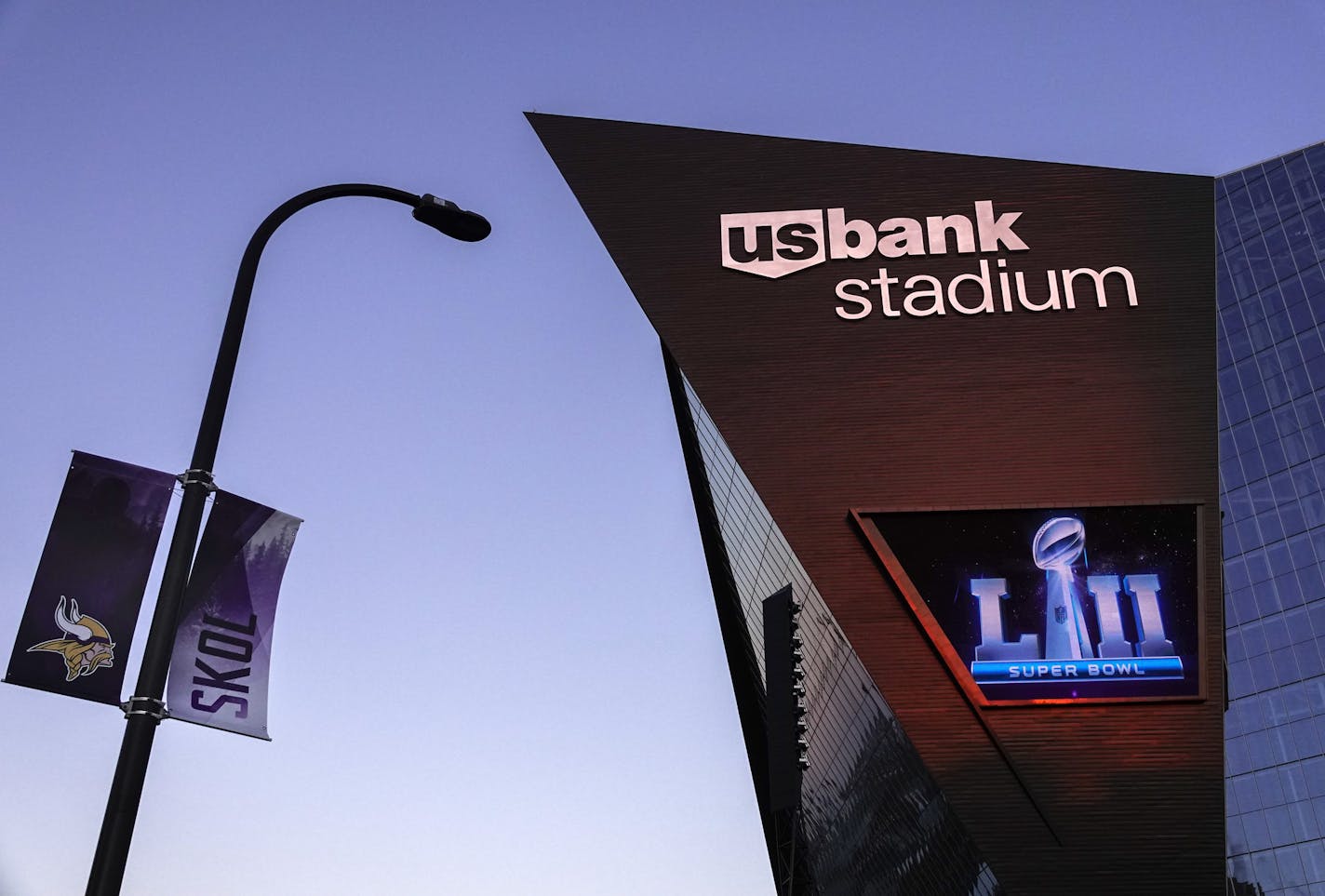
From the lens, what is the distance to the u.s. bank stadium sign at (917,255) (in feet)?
121

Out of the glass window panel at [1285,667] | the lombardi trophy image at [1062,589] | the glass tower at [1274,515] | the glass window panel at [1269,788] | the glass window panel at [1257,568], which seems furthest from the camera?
the glass window panel at [1257,568]

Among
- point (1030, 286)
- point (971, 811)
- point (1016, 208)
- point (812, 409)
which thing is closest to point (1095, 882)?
point (971, 811)

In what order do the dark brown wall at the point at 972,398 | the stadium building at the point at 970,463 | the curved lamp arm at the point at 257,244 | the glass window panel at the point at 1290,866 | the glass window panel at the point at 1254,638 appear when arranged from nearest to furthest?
the curved lamp arm at the point at 257,244, the dark brown wall at the point at 972,398, the stadium building at the point at 970,463, the glass window panel at the point at 1290,866, the glass window panel at the point at 1254,638

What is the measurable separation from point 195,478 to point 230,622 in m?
1.19

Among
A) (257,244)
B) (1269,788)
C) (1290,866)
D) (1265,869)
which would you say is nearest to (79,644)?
(257,244)

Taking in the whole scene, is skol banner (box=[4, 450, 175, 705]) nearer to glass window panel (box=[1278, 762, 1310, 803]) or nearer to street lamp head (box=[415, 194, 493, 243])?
street lamp head (box=[415, 194, 493, 243])

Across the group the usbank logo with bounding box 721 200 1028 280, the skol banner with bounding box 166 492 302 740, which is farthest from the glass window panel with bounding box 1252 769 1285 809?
the skol banner with bounding box 166 492 302 740

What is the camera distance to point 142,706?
9.00 metres

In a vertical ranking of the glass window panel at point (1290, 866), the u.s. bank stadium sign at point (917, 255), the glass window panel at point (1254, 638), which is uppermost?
the glass window panel at point (1254, 638)

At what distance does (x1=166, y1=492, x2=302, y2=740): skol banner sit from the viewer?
972cm

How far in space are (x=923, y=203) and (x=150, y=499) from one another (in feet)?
106

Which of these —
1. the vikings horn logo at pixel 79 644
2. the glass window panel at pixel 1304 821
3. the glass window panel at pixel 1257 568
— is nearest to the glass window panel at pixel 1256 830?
the glass window panel at pixel 1304 821

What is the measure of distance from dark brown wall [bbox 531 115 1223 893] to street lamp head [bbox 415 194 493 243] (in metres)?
22.7

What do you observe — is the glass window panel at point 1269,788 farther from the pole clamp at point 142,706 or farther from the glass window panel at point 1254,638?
the pole clamp at point 142,706
